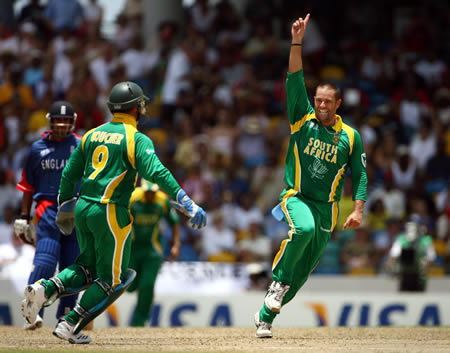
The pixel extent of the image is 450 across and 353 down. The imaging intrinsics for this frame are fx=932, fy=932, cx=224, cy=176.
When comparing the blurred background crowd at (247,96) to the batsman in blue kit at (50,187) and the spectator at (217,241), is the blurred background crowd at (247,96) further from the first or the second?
the batsman in blue kit at (50,187)

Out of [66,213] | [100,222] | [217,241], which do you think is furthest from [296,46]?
[217,241]

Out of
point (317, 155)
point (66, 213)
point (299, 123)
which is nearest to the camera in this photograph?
point (66, 213)

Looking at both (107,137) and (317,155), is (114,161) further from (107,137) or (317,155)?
(317,155)

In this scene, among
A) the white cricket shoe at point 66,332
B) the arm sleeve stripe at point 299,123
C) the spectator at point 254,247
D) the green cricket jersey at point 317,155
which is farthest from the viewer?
the spectator at point 254,247

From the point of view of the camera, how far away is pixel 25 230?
1043cm

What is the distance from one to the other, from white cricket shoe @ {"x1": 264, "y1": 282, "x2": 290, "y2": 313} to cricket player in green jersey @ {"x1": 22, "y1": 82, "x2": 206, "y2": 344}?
138cm

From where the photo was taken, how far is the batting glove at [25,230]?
409 inches

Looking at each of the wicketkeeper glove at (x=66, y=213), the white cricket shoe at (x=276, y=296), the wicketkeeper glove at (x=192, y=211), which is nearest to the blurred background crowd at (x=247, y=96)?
the wicketkeeper glove at (x=66, y=213)

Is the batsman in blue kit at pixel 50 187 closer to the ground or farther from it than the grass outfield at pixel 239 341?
farther from it

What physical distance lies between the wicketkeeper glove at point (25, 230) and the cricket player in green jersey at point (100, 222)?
197cm

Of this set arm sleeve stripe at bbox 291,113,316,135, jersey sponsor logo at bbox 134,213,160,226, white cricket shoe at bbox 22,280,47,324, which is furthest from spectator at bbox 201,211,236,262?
white cricket shoe at bbox 22,280,47,324

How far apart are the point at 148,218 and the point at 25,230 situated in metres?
3.58

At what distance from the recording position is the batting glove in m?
10.4

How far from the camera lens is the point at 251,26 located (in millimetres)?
21484
